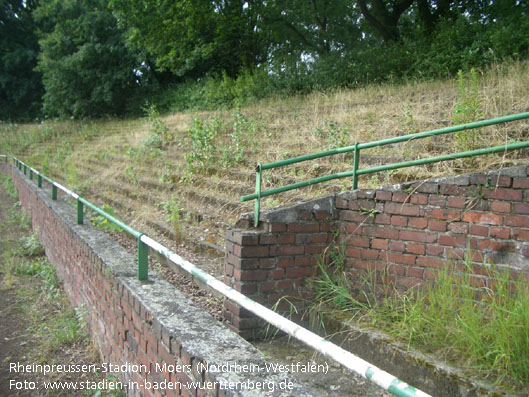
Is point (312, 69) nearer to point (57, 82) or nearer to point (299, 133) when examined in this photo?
point (299, 133)

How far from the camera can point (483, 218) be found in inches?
120

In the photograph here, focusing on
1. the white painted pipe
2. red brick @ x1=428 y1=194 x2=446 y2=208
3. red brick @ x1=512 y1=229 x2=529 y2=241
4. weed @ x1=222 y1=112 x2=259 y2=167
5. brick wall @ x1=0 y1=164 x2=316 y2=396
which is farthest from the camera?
weed @ x1=222 y1=112 x2=259 y2=167

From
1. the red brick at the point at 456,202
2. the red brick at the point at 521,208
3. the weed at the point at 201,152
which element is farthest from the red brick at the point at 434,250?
the weed at the point at 201,152

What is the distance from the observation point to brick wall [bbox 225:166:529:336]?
9.73 ft

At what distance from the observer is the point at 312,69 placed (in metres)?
13.2

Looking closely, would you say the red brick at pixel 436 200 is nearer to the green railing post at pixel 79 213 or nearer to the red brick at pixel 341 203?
the red brick at pixel 341 203

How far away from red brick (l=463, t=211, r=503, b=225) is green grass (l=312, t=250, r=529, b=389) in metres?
0.31

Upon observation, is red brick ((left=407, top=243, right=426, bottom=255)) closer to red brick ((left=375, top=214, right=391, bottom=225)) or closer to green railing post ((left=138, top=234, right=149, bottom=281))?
red brick ((left=375, top=214, right=391, bottom=225))

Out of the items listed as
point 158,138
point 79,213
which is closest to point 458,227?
point 79,213

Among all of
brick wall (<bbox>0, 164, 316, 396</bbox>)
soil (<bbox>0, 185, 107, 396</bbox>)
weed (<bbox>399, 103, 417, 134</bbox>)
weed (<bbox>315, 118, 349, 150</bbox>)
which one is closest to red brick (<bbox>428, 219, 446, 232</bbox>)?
brick wall (<bbox>0, 164, 316, 396</bbox>)

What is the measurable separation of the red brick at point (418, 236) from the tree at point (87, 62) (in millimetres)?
21822

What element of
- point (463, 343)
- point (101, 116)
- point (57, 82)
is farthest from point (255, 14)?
point (463, 343)

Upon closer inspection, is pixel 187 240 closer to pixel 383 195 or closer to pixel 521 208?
pixel 383 195

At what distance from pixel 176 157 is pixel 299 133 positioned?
2991 mm
